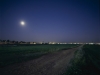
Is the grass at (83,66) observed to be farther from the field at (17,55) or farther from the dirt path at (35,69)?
the field at (17,55)

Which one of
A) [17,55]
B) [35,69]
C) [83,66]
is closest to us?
[35,69]

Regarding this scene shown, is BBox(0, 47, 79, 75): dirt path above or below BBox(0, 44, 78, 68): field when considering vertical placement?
below

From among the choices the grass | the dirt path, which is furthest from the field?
the grass

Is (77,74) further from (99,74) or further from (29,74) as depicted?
(29,74)

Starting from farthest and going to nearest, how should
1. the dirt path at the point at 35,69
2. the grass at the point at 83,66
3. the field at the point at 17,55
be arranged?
the field at the point at 17,55 → the grass at the point at 83,66 → the dirt path at the point at 35,69

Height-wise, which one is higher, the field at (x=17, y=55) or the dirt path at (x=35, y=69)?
the field at (x=17, y=55)

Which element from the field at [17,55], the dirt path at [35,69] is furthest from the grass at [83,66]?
the field at [17,55]

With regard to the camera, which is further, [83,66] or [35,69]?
[83,66]

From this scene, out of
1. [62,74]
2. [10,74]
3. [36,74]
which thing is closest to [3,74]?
[10,74]

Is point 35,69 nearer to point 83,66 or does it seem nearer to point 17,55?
point 83,66

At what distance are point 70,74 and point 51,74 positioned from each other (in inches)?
96.4

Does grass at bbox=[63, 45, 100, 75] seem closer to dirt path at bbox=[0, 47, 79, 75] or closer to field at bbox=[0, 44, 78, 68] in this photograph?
dirt path at bbox=[0, 47, 79, 75]

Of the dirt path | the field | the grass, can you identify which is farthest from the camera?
the field

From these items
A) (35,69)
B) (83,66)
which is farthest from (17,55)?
(83,66)
